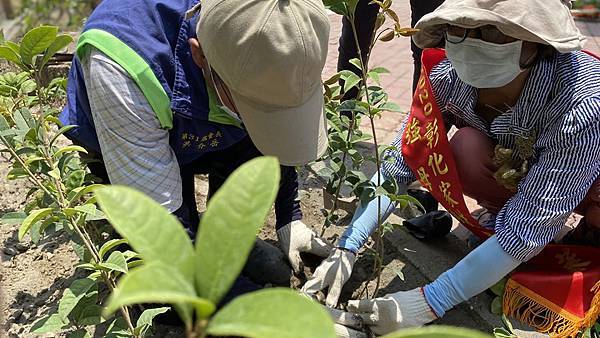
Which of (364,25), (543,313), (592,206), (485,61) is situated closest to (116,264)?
(485,61)

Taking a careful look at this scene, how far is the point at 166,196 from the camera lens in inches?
57.0

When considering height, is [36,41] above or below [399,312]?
above

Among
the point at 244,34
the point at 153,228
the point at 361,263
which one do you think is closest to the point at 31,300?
the point at 361,263

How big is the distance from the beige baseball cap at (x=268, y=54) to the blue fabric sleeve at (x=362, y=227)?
62 centimetres

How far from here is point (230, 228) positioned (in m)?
0.41

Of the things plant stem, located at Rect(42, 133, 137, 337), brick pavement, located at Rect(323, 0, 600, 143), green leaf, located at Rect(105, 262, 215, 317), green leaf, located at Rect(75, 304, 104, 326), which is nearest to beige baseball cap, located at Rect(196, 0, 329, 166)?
plant stem, located at Rect(42, 133, 137, 337)

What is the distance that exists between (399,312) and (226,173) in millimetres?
744

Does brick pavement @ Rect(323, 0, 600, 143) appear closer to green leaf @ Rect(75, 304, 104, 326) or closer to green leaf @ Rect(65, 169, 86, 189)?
green leaf @ Rect(65, 169, 86, 189)

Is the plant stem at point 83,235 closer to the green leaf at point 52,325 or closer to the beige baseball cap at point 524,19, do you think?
the green leaf at point 52,325

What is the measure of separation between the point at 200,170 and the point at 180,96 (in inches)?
21.7

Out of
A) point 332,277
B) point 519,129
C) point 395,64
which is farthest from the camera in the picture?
point 395,64

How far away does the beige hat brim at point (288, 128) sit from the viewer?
1303 millimetres

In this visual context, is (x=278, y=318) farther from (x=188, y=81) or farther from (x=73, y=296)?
(x=188, y=81)

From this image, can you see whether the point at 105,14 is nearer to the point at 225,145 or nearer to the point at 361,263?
the point at 225,145
